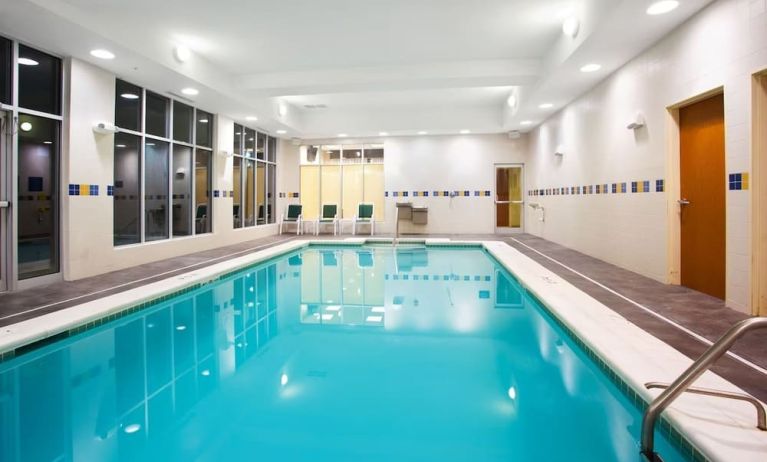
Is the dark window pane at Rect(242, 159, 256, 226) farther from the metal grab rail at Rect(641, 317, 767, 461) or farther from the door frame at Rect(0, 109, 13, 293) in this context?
the metal grab rail at Rect(641, 317, 767, 461)

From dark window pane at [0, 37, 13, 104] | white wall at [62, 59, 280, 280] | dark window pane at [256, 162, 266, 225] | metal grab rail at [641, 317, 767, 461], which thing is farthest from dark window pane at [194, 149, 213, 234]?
metal grab rail at [641, 317, 767, 461]

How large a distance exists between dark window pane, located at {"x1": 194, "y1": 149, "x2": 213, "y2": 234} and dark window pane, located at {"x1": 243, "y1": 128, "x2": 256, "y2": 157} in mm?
1518

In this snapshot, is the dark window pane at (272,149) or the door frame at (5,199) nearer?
the door frame at (5,199)

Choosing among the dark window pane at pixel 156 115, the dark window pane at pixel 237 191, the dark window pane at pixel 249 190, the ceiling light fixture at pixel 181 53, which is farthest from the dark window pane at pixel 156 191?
the dark window pane at pixel 249 190

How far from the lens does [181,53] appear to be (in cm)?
573

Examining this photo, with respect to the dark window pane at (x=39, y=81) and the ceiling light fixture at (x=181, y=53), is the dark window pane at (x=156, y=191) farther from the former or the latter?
the dark window pane at (x=39, y=81)

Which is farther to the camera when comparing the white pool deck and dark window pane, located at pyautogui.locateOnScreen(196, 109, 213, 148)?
dark window pane, located at pyautogui.locateOnScreen(196, 109, 213, 148)

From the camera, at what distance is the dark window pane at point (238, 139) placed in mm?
9195

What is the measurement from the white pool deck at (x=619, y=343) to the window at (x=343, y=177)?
6132 mm

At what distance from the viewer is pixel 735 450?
1.55 metres

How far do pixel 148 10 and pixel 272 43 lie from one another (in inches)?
60.6

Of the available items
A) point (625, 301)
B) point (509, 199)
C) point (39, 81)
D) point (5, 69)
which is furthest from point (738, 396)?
point (509, 199)

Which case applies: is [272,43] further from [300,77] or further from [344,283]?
[344,283]

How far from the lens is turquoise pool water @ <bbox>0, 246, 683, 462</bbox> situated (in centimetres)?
188
